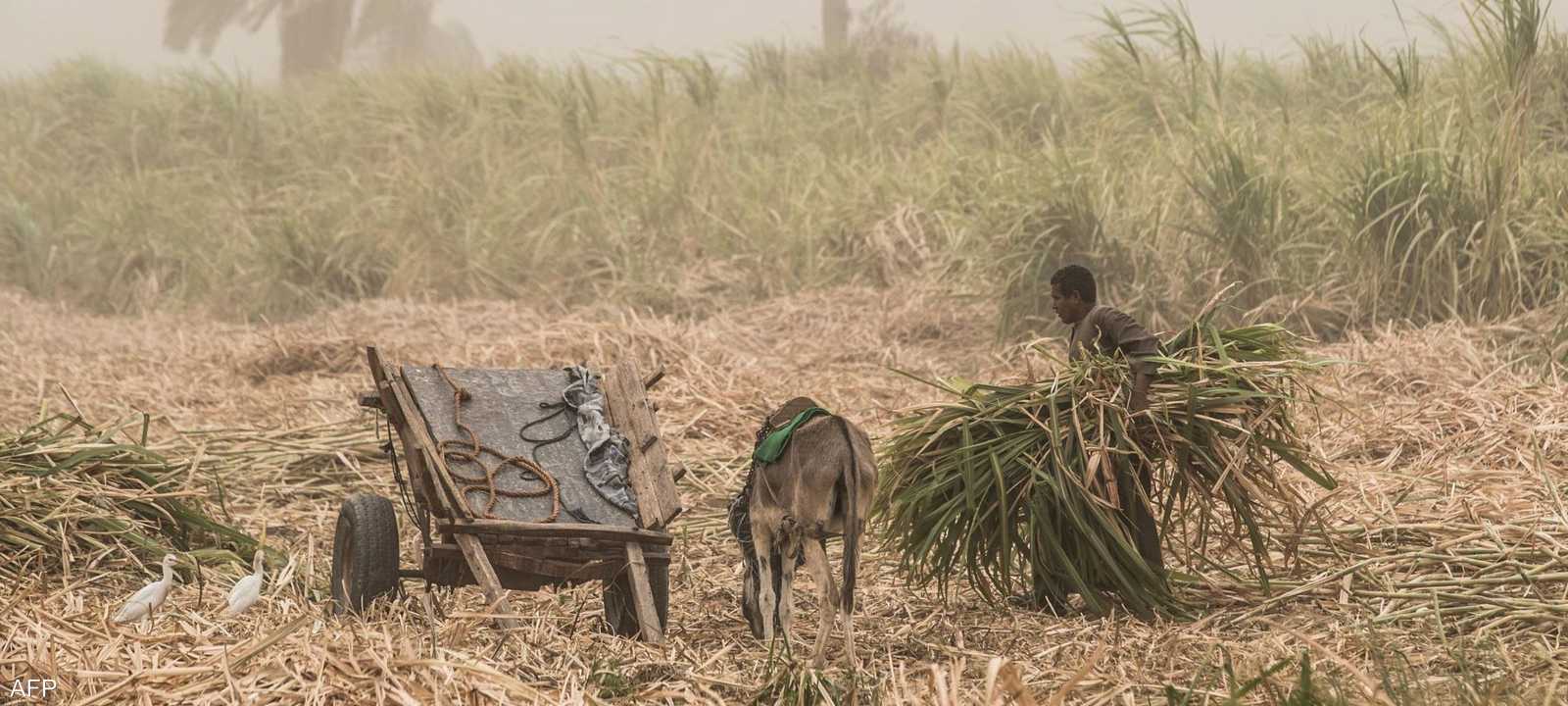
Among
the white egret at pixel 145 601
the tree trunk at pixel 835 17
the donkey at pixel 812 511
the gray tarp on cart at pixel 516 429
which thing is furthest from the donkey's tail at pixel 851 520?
→ the tree trunk at pixel 835 17

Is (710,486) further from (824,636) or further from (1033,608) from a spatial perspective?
(824,636)

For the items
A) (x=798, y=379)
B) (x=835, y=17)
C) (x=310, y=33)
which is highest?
(x=835, y=17)

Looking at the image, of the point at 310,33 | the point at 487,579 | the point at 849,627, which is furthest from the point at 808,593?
the point at 310,33

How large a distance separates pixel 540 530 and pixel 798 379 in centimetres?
507

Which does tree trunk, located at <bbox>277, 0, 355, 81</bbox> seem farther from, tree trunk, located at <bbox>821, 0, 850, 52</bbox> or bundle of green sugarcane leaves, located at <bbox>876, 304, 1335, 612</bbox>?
bundle of green sugarcane leaves, located at <bbox>876, 304, 1335, 612</bbox>

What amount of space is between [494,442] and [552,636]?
3.06ft

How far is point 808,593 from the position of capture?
5.98 metres

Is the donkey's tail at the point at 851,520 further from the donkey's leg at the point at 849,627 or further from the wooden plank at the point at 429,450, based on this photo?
the wooden plank at the point at 429,450

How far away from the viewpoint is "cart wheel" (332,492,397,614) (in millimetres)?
5246

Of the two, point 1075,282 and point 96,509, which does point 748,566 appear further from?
point 96,509

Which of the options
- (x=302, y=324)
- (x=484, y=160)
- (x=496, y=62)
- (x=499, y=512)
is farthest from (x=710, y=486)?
(x=496, y=62)

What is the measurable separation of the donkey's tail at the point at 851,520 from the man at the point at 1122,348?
1.04 metres

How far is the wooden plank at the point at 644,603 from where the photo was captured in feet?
16.2

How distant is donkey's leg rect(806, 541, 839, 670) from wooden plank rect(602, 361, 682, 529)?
0.73 m
